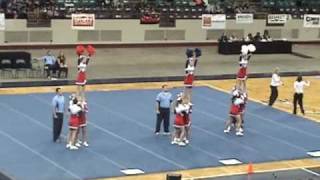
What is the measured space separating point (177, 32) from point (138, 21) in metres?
2.62

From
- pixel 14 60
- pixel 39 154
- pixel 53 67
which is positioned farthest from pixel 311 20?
pixel 39 154

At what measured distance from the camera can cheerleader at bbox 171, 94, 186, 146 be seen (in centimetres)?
2273

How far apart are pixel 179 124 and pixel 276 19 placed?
24.8 m

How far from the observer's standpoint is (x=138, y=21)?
1705 inches

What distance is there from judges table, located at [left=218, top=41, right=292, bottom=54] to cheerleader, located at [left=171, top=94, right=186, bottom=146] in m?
19.8

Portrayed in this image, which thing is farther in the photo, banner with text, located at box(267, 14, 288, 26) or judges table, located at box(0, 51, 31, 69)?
banner with text, located at box(267, 14, 288, 26)

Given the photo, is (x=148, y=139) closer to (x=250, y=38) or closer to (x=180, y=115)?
(x=180, y=115)

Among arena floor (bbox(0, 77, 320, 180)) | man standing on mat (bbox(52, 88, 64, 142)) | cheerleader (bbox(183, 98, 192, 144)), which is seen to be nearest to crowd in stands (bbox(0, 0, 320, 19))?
arena floor (bbox(0, 77, 320, 180))

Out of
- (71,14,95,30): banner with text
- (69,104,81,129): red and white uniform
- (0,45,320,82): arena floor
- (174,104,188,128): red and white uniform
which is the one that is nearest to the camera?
(69,104,81,129): red and white uniform

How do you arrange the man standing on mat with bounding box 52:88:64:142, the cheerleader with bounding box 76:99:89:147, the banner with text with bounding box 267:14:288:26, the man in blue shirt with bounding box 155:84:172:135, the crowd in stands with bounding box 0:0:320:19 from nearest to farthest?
the cheerleader with bounding box 76:99:89:147 < the man standing on mat with bounding box 52:88:64:142 < the man in blue shirt with bounding box 155:84:172:135 < the crowd in stands with bounding box 0:0:320:19 < the banner with text with bounding box 267:14:288:26

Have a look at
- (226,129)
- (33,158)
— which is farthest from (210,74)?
(33,158)

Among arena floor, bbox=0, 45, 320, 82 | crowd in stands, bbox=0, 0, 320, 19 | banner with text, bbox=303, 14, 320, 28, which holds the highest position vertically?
crowd in stands, bbox=0, 0, 320, 19

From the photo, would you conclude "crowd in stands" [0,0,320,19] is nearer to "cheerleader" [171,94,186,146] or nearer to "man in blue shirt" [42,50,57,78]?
"man in blue shirt" [42,50,57,78]

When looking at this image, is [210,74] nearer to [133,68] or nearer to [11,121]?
[133,68]
